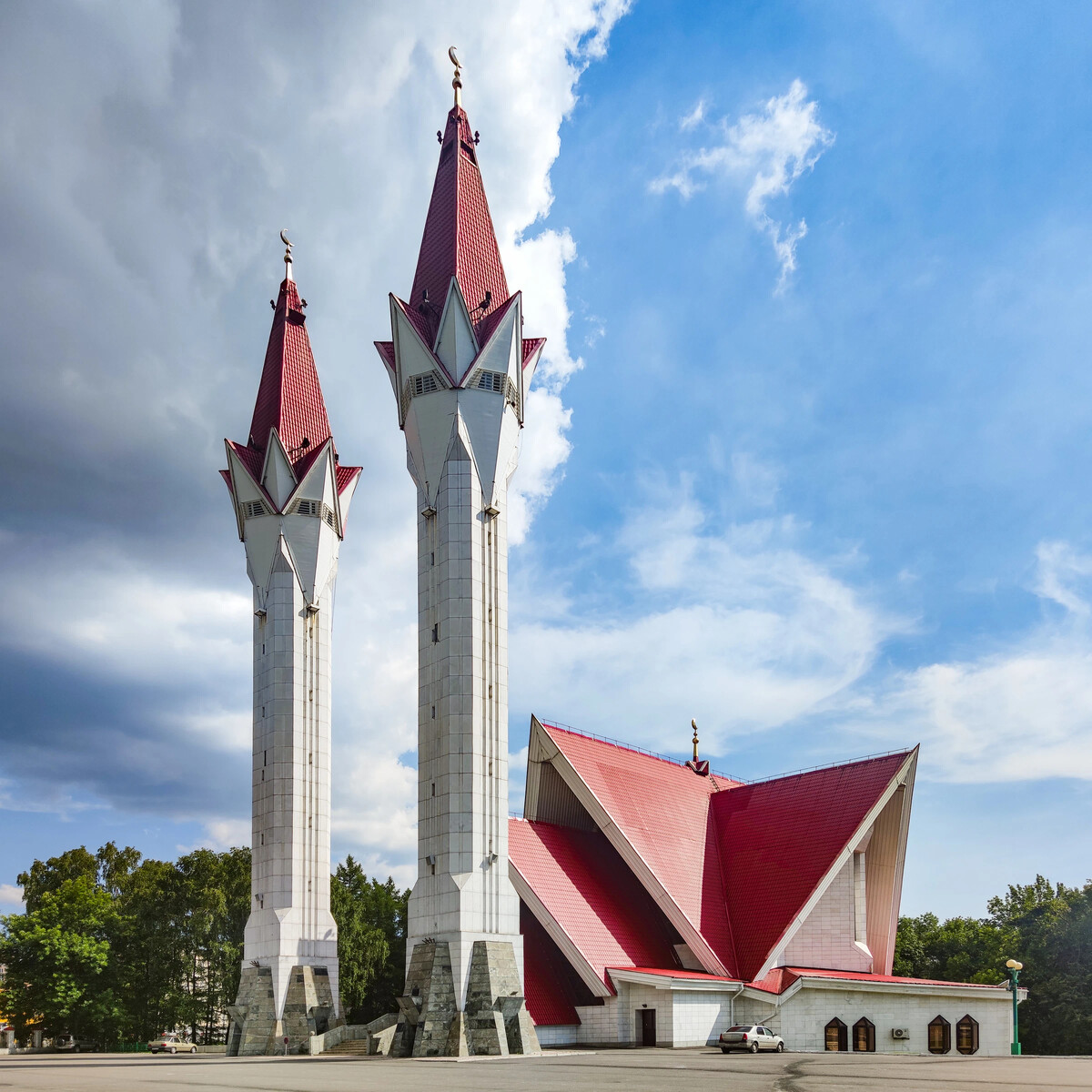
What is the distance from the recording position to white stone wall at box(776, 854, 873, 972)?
46750mm

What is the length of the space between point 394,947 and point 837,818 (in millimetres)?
27908

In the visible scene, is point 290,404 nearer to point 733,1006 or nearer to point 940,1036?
point 733,1006

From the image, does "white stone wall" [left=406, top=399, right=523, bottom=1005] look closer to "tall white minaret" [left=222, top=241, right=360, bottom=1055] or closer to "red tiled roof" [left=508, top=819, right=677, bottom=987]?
"red tiled roof" [left=508, top=819, right=677, bottom=987]

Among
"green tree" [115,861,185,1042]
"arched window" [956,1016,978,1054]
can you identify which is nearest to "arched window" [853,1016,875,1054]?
"arched window" [956,1016,978,1054]

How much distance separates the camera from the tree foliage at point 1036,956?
180 ft

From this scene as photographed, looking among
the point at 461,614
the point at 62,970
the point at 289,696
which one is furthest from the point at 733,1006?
the point at 62,970

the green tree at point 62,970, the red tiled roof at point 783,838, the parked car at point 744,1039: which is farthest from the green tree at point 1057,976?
the green tree at point 62,970

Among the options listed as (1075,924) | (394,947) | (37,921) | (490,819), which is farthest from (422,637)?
(1075,924)

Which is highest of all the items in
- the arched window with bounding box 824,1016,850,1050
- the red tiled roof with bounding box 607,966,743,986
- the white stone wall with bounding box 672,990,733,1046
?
the red tiled roof with bounding box 607,966,743,986

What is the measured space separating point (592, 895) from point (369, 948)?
19889mm

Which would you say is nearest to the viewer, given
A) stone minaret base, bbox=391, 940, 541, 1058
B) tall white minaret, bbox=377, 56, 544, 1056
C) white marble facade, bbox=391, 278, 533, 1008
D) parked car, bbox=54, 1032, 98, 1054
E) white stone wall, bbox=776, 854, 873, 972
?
stone minaret base, bbox=391, 940, 541, 1058

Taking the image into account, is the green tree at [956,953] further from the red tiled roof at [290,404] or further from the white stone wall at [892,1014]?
the red tiled roof at [290,404]

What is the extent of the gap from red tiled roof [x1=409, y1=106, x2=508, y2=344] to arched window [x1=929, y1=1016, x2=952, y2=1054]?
108 ft

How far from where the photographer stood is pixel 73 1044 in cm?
6544
